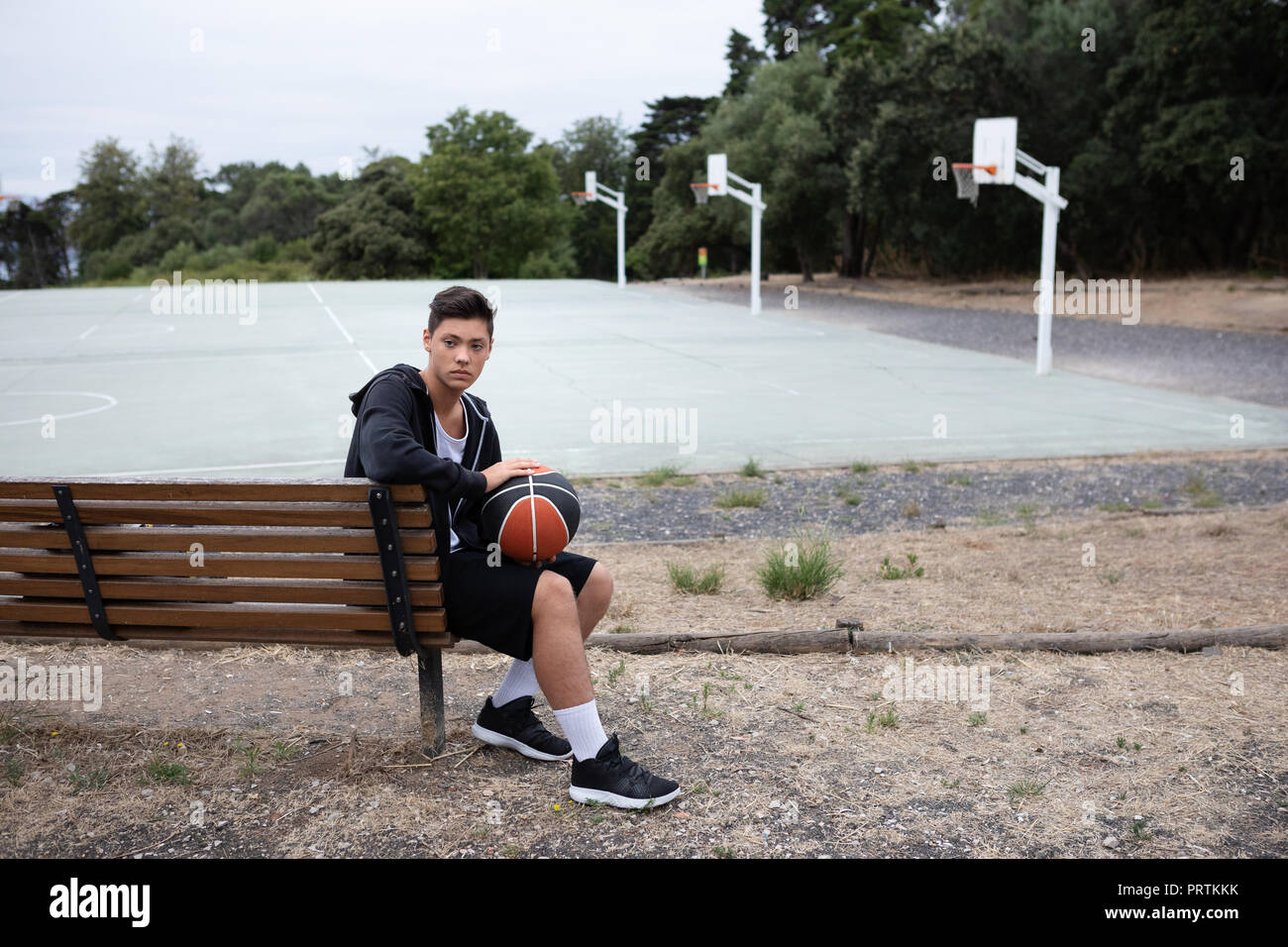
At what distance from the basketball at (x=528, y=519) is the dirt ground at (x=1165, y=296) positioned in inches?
883

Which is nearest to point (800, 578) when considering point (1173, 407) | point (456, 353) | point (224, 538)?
point (456, 353)

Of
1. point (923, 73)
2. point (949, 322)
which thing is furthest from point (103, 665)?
point (923, 73)

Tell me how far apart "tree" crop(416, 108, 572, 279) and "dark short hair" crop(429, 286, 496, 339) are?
64.6 m

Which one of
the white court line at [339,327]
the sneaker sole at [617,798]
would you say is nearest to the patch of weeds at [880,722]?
the sneaker sole at [617,798]

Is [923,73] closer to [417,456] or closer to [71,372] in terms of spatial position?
[71,372]

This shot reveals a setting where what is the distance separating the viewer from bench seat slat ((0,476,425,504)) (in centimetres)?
350

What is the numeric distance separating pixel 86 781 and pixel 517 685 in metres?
1.40

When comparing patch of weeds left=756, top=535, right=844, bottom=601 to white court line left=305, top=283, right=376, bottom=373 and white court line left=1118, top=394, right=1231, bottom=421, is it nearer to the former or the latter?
white court line left=1118, top=394, right=1231, bottom=421

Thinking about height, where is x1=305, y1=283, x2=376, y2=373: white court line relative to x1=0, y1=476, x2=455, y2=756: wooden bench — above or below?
above

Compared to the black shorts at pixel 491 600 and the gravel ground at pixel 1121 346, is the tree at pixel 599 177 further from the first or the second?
the black shorts at pixel 491 600

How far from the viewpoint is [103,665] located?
5047mm

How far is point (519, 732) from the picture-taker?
411cm

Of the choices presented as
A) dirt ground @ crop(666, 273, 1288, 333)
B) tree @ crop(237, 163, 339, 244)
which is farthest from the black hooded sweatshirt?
tree @ crop(237, 163, 339, 244)
